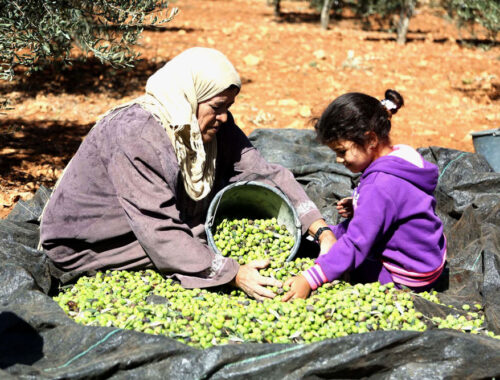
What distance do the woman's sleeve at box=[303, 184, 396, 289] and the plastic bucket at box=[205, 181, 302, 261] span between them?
0.41 metres

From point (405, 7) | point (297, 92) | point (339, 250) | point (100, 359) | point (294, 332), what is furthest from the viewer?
point (405, 7)

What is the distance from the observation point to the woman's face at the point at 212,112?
2.98m

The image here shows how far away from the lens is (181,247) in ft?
9.41

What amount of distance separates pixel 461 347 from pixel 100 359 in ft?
4.68

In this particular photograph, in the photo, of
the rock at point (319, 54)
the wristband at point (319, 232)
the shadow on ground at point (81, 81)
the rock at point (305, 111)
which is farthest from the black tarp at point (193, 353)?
the rock at point (319, 54)

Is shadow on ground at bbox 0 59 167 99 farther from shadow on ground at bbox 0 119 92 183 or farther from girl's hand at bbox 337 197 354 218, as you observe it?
girl's hand at bbox 337 197 354 218

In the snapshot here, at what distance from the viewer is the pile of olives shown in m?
2.53

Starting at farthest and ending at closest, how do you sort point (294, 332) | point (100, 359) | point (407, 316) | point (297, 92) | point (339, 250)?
1. point (297, 92)
2. point (339, 250)
3. point (407, 316)
4. point (294, 332)
5. point (100, 359)

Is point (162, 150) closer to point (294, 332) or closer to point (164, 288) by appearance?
point (164, 288)

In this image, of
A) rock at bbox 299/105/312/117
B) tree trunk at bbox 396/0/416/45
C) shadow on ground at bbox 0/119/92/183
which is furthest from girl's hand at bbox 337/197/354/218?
tree trunk at bbox 396/0/416/45

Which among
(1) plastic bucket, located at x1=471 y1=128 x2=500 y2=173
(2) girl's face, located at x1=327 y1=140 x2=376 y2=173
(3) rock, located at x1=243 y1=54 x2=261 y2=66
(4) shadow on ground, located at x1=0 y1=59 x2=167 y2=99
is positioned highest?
(2) girl's face, located at x1=327 y1=140 x2=376 y2=173

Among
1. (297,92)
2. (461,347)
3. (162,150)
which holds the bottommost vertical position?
(297,92)

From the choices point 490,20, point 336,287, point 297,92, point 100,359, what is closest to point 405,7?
point 490,20

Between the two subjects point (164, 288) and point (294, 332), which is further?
point (164, 288)
